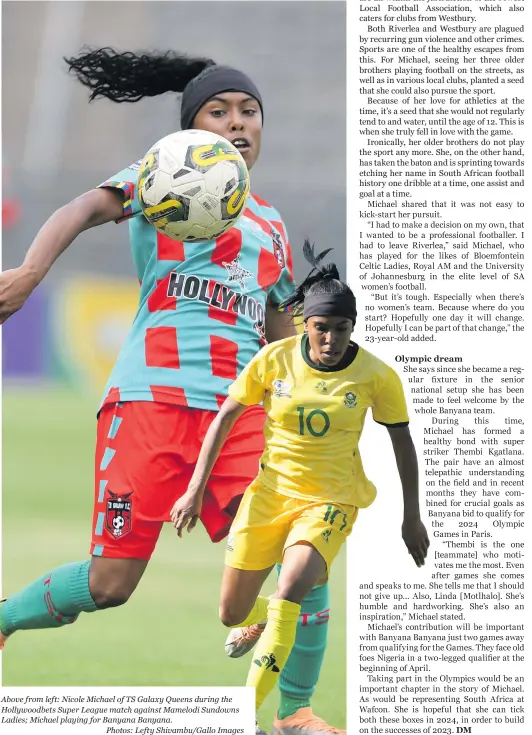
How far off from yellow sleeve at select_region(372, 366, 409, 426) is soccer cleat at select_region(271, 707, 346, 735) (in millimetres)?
1252

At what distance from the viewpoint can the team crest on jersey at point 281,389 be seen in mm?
4363

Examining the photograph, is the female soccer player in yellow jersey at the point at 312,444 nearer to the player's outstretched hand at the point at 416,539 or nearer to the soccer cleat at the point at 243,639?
the player's outstretched hand at the point at 416,539

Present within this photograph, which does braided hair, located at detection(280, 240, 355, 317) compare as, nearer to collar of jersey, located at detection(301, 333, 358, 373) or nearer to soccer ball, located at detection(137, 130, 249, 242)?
collar of jersey, located at detection(301, 333, 358, 373)

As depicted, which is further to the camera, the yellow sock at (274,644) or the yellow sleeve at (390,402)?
the yellow sleeve at (390,402)

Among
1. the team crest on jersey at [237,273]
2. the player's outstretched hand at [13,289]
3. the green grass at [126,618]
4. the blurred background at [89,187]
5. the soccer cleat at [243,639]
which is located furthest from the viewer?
the blurred background at [89,187]

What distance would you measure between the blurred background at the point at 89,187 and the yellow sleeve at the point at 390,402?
220 cm

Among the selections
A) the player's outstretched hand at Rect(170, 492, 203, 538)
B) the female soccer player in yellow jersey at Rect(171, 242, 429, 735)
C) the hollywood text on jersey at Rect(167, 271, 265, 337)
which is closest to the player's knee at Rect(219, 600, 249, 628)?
the female soccer player in yellow jersey at Rect(171, 242, 429, 735)

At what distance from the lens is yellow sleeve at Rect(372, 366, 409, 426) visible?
438 centimetres

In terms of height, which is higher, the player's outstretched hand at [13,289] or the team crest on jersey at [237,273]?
the team crest on jersey at [237,273]

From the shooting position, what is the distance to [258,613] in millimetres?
4746

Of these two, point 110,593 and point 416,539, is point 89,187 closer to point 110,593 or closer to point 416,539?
point 110,593

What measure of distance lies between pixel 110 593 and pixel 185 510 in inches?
22.5

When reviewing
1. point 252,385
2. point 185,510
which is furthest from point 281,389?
point 185,510

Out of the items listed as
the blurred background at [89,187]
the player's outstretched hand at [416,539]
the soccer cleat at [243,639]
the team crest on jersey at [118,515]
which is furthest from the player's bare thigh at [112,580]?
the blurred background at [89,187]
